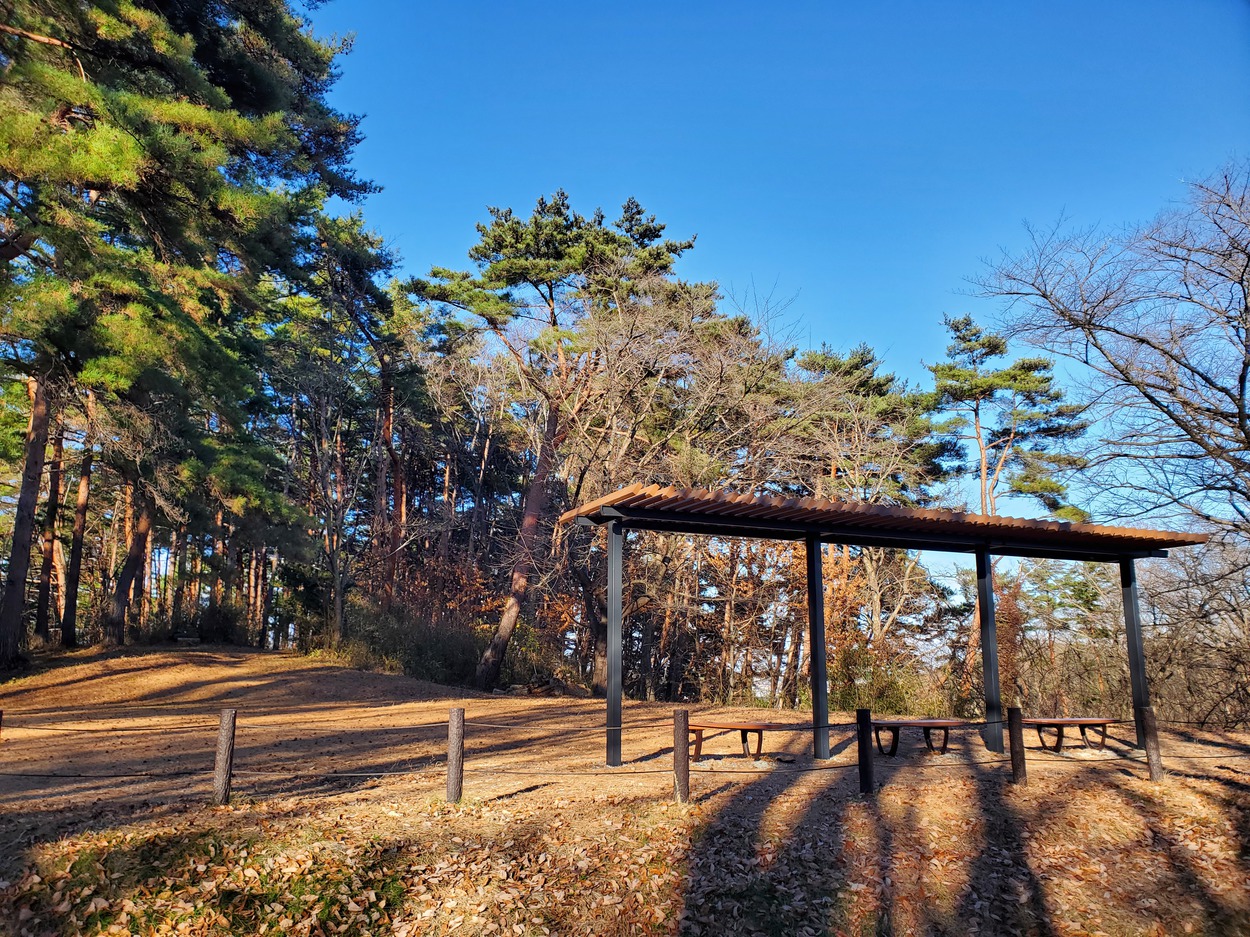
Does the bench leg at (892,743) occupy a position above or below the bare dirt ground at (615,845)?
above

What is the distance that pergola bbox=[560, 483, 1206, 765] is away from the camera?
358 inches

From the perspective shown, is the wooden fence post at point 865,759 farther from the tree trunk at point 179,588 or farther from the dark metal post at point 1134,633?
the tree trunk at point 179,588

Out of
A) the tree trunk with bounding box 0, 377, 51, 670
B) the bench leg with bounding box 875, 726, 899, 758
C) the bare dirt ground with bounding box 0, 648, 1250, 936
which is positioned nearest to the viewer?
the bare dirt ground with bounding box 0, 648, 1250, 936

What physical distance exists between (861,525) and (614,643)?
3.32 m

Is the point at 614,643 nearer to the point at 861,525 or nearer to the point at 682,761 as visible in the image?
the point at 682,761

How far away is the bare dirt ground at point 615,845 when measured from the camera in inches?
243

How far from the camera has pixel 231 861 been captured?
6.48m

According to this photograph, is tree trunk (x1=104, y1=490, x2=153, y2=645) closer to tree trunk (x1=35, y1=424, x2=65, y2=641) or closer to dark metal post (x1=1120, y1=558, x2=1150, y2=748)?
tree trunk (x1=35, y1=424, x2=65, y2=641)

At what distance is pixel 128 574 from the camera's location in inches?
792

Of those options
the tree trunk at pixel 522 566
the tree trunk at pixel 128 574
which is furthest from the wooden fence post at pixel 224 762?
the tree trunk at pixel 128 574

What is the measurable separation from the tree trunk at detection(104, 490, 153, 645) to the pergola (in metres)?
14.8

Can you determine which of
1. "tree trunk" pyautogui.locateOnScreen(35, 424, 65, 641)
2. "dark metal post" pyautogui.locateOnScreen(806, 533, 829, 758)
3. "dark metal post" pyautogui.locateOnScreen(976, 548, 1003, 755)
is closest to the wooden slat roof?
"dark metal post" pyautogui.locateOnScreen(806, 533, 829, 758)

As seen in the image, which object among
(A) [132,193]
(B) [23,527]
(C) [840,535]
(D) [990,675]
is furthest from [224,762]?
(B) [23,527]

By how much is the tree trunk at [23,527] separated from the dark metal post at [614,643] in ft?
39.6
